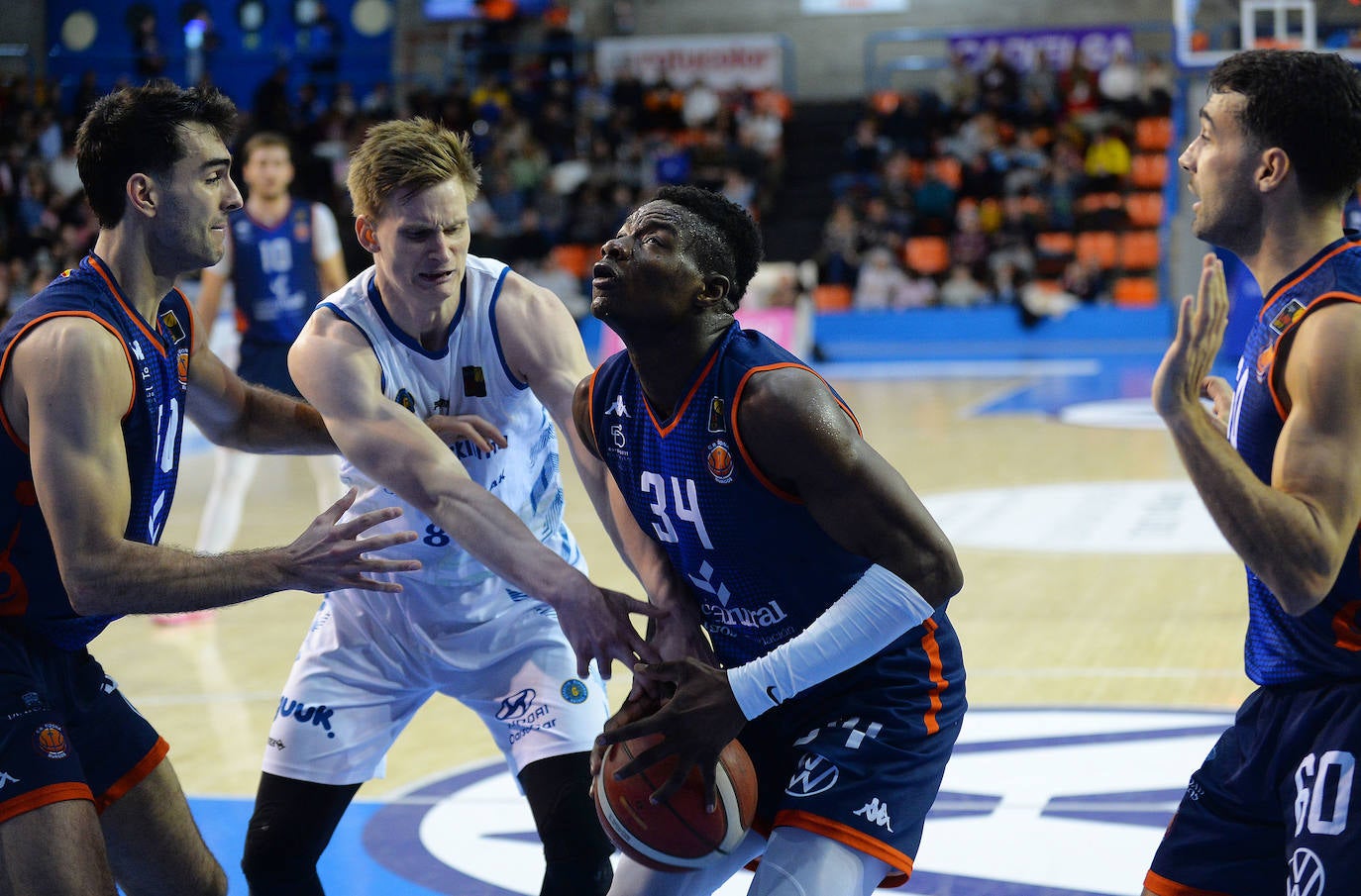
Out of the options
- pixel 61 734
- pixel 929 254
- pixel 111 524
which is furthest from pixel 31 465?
pixel 929 254

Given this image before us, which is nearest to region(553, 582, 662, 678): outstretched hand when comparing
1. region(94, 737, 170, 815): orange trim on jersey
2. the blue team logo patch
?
the blue team logo patch

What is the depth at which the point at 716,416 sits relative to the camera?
9.15ft

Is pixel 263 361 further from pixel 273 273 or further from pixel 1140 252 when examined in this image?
pixel 1140 252

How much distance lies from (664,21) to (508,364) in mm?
24416

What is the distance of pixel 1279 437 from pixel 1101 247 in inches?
743

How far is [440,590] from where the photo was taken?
380 centimetres

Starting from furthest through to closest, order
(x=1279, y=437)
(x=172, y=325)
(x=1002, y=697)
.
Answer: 1. (x=1002, y=697)
2. (x=172, y=325)
3. (x=1279, y=437)

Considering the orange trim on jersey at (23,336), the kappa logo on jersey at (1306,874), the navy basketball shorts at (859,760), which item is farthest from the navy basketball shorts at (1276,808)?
the orange trim on jersey at (23,336)

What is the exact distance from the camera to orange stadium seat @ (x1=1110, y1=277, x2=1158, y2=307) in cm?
2045

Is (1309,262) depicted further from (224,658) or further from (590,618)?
(224,658)

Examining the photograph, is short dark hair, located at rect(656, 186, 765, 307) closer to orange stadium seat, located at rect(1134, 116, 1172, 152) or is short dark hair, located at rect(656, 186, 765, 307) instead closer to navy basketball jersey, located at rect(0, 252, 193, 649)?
navy basketball jersey, located at rect(0, 252, 193, 649)

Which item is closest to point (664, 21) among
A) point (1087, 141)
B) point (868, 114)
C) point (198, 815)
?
point (868, 114)

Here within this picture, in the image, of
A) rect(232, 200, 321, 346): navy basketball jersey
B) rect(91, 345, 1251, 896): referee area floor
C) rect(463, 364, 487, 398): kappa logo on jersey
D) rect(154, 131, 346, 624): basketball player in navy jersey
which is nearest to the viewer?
rect(463, 364, 487, 398): kappa logo on jersey

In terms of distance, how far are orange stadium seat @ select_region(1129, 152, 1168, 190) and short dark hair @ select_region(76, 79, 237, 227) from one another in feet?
67.4
